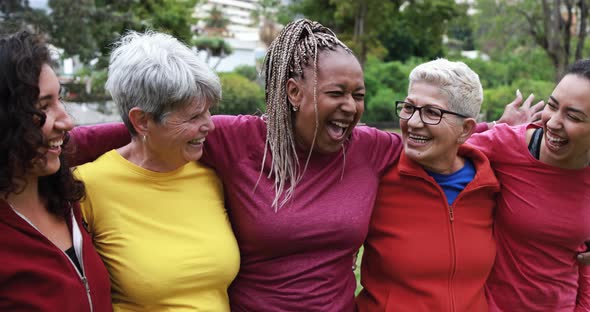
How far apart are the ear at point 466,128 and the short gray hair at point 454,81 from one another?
0.04 metres

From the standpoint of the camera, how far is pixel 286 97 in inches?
105

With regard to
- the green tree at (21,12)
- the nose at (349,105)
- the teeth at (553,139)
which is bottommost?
the green tree at (21,12)

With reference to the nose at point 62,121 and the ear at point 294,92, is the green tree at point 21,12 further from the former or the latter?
the nose at point 62,121

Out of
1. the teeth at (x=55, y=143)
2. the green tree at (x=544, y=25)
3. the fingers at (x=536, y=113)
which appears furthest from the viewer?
the green tree at (x=544, y=25)

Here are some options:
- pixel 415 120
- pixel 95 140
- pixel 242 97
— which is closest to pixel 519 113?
pixel 415 120

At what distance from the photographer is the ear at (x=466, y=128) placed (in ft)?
9.22

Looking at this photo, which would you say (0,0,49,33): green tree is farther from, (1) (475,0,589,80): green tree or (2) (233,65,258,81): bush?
(2) (233,65,258,81): bush

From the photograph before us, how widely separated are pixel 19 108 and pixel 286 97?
1.19m

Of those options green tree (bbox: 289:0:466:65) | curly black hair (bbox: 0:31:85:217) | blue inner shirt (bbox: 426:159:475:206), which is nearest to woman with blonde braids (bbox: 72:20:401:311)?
blue inner shirt (bbox: 426:159:475:206)

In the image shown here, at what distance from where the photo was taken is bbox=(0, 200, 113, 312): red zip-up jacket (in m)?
1.92

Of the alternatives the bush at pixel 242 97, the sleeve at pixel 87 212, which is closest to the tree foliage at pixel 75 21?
the bush at pixel 242 97

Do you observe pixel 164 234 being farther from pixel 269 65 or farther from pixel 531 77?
pixel 531 77

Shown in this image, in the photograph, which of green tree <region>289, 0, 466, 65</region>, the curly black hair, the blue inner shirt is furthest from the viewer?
green tree <region>289, 0, 466, 65</region>

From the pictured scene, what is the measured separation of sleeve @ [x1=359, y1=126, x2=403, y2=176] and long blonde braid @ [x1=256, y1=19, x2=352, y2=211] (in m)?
0.38
